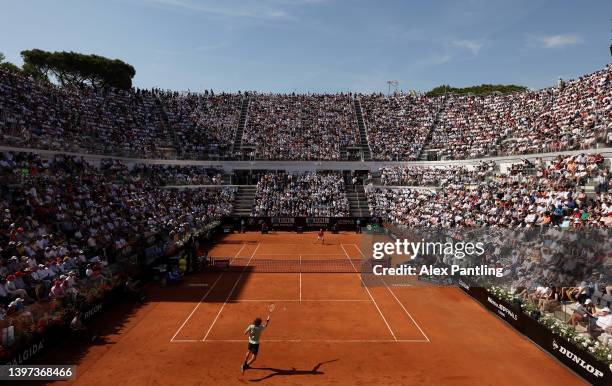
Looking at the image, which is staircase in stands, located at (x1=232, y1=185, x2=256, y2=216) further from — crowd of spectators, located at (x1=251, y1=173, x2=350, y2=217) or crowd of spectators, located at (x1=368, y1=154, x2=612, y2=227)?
crowd of spectators, located at (x1=368, y1=154, x2=612, y2=227)

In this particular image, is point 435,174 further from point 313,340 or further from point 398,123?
point 313,340

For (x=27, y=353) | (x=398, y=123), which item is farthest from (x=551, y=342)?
(x=398, y=123)

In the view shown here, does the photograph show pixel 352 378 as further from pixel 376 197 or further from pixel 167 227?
pixel 376 197

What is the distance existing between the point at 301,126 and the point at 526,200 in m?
37.9

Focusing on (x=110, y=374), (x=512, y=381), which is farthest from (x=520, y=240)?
(x=110, y=374)

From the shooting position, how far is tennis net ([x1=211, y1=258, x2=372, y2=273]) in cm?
3020

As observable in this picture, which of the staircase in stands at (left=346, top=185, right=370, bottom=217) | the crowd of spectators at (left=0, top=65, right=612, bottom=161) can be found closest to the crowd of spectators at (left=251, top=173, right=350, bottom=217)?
the staircase in stands at (left=346, top=185, right=370, bottom=217)

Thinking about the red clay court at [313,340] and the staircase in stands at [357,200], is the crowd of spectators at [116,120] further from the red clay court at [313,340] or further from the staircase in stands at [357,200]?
the red clay court at [313,340]

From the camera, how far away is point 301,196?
53125mm

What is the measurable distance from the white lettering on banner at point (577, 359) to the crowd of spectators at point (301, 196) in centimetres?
3591

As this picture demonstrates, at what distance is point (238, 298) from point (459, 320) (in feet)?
35.7

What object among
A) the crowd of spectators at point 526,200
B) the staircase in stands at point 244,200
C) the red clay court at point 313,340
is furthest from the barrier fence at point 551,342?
the staircase in stands at point 244,200

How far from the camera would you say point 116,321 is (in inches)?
765

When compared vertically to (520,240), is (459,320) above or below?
below
